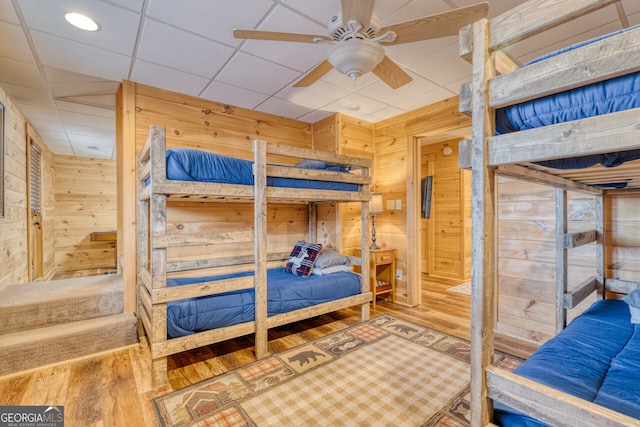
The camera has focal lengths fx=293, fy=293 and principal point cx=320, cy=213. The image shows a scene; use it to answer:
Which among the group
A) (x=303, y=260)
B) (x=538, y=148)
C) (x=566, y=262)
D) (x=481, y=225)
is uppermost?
(x=538, y=148)

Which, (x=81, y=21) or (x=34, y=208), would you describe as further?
(x=34, y=208)

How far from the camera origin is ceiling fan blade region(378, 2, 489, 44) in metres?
1.37

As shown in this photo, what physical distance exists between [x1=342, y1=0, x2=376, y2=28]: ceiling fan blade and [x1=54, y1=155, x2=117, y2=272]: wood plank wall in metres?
6.17

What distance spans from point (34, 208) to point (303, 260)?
390cm

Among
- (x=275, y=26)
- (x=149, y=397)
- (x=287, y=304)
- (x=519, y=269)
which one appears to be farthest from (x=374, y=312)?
(x=275, y=26)

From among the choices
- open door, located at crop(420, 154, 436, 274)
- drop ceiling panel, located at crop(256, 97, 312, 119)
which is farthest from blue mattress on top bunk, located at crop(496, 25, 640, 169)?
open door, located at crop(420, 154, 436, 274)

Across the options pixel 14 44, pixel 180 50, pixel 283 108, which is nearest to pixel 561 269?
pixel 283 108

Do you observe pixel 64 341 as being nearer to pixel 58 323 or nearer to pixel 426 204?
pixel 58 323

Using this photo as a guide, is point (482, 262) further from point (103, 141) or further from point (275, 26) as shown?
point (103, 141)

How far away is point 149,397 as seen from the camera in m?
1.71

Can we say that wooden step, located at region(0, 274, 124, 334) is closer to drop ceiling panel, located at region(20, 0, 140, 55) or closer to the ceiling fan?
drop ceiling panel, located at region(20, 0, 140, 55)

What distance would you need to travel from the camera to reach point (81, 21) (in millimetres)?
1817

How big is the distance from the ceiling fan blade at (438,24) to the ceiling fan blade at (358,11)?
124 mm

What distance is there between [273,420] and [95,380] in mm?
1262
